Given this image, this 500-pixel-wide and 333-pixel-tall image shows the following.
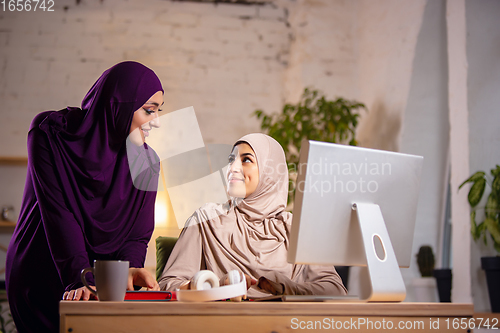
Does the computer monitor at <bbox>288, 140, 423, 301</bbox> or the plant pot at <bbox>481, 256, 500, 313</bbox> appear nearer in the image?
the computer monitor at <bbox>288, 140, 423, 301</bbox>

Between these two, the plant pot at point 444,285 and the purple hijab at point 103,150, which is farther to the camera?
the plant pot at point 444,285

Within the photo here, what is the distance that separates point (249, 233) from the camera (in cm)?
161

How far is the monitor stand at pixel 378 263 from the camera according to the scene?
97cm

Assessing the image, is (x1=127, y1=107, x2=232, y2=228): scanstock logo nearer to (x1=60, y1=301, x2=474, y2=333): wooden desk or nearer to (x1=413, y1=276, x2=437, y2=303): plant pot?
(x1=413, y1=276, x2=437, y2=303): plant pot

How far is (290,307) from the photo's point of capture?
0.81 metres

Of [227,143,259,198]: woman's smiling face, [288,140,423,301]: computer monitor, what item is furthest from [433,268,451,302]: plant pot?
[288,140,423,301]: computer monitor

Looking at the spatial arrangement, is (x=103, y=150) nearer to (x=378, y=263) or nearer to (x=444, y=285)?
(x=378, y=263)

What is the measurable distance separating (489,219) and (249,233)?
145 cm

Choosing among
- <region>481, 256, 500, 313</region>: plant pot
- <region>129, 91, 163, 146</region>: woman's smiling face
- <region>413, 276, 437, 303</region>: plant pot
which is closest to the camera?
<region>129, 91, 163, 146</region>: woman's smiling face

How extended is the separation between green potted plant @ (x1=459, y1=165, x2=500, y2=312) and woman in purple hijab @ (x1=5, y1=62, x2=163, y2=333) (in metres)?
1.74

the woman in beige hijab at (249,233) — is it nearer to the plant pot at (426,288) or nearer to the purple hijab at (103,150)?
the purple hijab at (103,150)

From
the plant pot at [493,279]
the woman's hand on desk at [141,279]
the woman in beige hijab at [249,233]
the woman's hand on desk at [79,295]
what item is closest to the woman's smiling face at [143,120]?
the woman in beige hijab at [249,233]

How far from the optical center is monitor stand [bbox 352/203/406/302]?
0.97 meters

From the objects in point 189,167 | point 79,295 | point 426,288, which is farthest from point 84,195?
point 426,288
